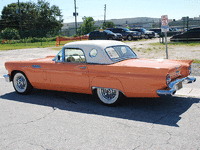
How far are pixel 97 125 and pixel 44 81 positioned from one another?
2410mm

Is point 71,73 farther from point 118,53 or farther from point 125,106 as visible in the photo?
point 125,106

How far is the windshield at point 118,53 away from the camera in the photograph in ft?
18.1

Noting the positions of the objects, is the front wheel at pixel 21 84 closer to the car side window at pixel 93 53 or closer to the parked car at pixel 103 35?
the car side window at pixel 93 53

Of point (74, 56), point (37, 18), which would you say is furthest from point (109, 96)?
point (37, 18)

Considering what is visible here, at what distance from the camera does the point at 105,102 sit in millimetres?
5453

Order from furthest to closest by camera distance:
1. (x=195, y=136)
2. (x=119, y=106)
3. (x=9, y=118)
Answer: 1. (x=119, y=106)
2. (x=9, y=118)
3. (x=195, y=136)

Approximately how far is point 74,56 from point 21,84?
2010 mm

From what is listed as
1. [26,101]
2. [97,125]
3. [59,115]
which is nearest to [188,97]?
[97,125]

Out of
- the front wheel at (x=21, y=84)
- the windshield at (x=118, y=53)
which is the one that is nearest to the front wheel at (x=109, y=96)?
the windshield at (x=118, y=53)

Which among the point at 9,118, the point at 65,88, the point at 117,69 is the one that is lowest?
the point at 9,118

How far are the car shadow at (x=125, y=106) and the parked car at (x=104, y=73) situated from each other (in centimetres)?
29

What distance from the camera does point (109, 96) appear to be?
545 cm

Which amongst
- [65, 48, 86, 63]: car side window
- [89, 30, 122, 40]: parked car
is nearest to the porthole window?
[65, 48, 86, 63]: car side window

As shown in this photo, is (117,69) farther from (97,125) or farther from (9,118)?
(9,118)
